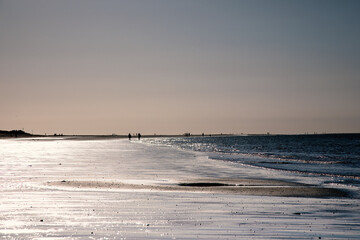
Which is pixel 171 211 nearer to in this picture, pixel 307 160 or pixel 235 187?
pixel 235 187

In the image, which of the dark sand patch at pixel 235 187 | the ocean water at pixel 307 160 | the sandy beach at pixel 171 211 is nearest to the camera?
the sandy beach at pixel 171 211

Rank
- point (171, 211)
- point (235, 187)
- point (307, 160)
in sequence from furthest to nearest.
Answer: point (307, 160) < point (235, 187) < point (171, 211)

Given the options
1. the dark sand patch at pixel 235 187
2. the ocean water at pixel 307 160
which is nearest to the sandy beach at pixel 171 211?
the dark sand patch at pixel 235 187

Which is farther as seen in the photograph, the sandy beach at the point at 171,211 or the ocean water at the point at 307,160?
the ocean water at the point at 307,160

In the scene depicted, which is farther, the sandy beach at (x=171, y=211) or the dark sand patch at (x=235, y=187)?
the dark sand patch at (x=235, y=187)

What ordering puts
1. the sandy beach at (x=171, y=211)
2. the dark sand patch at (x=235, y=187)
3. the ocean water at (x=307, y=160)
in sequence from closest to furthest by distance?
the sandy beach at (x=171, y=211) < the dark sand patch at (x=235, y=187) < the ocean water at (x=307, y=160)

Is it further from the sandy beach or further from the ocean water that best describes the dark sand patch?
the ocean water

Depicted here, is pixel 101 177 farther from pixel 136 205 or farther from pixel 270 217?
pixel 270 217

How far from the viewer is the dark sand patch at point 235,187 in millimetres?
21672

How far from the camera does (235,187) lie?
24.1 meters

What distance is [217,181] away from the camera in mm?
27250

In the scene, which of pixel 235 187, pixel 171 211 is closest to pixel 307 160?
pixel 235 187

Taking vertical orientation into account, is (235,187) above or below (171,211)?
below

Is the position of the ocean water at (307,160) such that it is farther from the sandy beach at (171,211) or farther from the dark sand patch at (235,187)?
Result: the sandy beach at (171,211)
